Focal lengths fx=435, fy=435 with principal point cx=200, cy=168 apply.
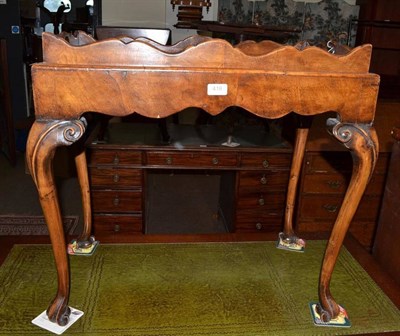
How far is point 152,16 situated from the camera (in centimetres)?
352

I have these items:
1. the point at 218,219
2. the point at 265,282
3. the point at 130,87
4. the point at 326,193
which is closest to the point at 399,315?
the point at 265,282

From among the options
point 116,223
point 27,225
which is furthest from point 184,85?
point 27,225

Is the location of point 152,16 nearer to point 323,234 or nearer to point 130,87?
point 323,234

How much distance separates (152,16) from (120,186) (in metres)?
1.64

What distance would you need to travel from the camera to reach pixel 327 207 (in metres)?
2.60

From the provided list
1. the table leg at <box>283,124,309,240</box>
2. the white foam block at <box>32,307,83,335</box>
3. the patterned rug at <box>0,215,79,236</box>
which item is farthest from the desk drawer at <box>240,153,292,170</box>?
the white foam block at <box>32,307,83,335</box>

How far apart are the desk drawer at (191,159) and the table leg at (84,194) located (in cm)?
110

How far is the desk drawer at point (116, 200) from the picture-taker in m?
2.59

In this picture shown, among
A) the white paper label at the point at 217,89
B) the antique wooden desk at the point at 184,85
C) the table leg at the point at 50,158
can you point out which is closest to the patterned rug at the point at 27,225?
the table leg at the point at 50,158

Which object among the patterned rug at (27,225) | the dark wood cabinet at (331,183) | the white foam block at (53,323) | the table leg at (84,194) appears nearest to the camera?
the white foam block at (53,323)

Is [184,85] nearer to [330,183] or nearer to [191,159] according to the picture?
[191,159]

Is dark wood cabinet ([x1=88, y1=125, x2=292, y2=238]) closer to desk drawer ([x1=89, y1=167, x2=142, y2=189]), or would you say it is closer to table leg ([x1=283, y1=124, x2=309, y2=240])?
desk drawer ([x1=89, y1=167, x2=142, y2=189])

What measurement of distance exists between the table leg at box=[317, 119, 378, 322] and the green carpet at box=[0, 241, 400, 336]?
9cm

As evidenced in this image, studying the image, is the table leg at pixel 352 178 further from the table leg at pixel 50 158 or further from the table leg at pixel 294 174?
the table leg at pixel 50 158
